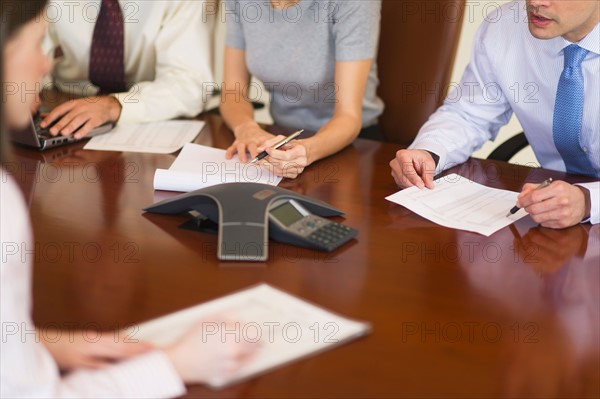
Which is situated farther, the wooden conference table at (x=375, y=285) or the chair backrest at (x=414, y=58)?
the chair backrest at (x=414, y=58)

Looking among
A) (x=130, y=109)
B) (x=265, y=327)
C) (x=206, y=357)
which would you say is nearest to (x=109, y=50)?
(x=130, y=109)

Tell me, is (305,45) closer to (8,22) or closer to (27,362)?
(8,22)

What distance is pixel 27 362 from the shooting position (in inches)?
39.5

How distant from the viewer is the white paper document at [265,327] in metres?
1.15

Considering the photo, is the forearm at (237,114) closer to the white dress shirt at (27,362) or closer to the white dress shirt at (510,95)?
the white dress shirt at (510,95)

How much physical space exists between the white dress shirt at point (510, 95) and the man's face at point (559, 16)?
0.15 feet

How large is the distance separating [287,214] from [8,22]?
709 millimetres

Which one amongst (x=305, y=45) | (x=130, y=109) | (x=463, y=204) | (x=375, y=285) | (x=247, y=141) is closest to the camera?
(x=375, y=285)

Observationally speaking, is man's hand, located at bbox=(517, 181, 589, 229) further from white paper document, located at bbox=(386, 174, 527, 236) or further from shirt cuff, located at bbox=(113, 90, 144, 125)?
shirt cuff, located at bbox=(113, 90, 144, 125)

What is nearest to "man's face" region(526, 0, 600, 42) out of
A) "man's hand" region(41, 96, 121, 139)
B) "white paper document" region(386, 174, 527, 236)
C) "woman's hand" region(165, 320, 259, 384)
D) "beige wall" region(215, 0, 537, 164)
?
"white paper document" region(386, 174, 527, 236)

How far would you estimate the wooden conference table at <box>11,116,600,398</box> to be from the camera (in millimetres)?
1141

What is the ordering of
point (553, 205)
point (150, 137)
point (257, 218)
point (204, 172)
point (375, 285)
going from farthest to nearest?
point (150, 137) < point (204, 172) < point (553, 205) < point (257, 218) < point (375, 285)

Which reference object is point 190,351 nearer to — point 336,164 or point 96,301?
point 96,301

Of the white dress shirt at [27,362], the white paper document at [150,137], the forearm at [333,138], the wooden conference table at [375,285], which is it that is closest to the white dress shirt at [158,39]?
the white paper document at [150,137]
